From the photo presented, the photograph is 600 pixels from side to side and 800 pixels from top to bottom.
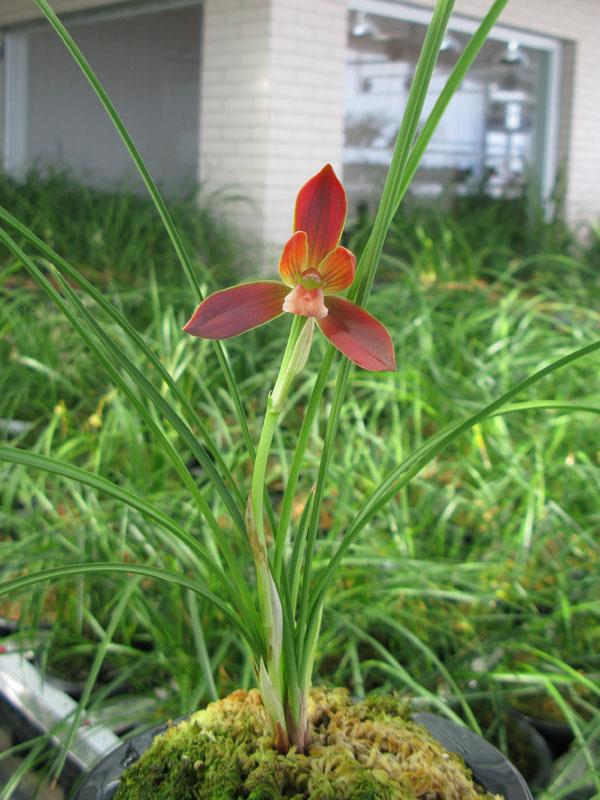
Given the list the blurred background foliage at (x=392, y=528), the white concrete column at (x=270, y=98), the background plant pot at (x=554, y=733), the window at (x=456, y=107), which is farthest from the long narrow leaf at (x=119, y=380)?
the window at (x=456, y=107)

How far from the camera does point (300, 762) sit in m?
0.75

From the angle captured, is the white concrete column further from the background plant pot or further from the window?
the background plant pot

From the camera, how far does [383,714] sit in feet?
2.79

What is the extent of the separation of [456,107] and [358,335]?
7135 millimetres

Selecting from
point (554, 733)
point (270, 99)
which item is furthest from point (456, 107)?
point (554, 733)

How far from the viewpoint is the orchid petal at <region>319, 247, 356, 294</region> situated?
24.3 inches

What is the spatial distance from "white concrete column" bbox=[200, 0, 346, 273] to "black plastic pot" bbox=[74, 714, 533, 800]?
15.5 feet

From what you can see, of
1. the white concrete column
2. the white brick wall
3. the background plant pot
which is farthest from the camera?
the white brick wall

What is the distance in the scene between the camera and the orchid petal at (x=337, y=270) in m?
0.62

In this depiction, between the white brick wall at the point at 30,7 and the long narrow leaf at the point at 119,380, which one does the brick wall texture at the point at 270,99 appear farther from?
the long narrow leaf at the point at 119,380

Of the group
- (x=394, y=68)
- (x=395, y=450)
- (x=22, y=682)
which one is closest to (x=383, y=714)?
(x=22, y=682)

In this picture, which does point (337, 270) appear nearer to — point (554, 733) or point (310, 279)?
point (310, 279)

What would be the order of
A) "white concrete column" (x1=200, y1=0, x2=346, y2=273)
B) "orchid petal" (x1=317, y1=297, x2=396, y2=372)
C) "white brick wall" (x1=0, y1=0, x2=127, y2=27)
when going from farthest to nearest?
"white brick wall" (x1=0, y1=0, x2=127, y2=27) < "white concrete column" (x1=200, y1=0, x2=346, y2=273) < "orchid petal" (x1=317, y1=297, x2=396, y2=372)

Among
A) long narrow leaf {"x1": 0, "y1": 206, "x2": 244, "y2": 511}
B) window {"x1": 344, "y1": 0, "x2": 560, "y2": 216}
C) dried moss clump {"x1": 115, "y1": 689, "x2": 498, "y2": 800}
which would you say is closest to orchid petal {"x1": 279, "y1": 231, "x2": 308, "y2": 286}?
long narrow leaf {"x1": 0, "y1": 206, "x2": 244, "y2": 511}
